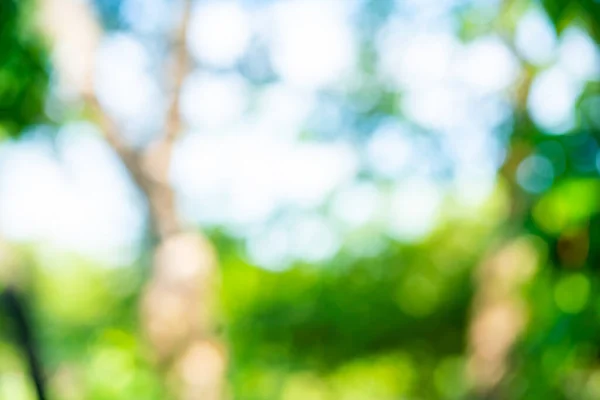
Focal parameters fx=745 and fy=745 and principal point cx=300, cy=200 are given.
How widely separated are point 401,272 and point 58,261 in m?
9.84

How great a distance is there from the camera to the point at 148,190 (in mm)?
3537

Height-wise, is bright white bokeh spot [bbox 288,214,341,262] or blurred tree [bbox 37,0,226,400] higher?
blurred tree [bbox 37,0,226,400]

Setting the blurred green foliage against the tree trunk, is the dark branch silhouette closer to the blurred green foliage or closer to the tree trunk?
the blurred green foliage

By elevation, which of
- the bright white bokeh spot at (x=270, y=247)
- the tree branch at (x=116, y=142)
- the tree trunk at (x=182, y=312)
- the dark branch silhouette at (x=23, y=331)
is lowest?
the bright white bokeh spot at (x=270, y=247)

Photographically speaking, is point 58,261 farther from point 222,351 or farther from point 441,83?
point 222,351

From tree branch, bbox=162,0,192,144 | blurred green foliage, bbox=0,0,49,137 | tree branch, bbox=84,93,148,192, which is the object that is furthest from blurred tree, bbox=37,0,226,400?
blurred green foliage, bbox=0,0,49,137

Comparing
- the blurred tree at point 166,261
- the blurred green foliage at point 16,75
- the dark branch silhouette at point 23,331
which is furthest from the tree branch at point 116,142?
the dark branch silhouette at point 23,331

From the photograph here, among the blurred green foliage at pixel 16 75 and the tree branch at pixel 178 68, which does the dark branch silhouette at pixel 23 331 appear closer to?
the blurred green foliage at pixel 16 75

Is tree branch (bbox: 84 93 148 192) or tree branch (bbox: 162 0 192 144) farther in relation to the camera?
tree branch (bbox: 162 0 192 144)

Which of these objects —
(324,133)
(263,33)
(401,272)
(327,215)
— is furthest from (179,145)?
(401,272)

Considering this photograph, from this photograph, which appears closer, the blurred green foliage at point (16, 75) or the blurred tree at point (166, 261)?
the blurred green foliage at point (16, 75)

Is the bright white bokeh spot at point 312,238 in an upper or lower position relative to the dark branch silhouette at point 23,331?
lower

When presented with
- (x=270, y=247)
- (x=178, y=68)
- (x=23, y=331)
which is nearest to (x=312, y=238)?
(x=270, y=247)

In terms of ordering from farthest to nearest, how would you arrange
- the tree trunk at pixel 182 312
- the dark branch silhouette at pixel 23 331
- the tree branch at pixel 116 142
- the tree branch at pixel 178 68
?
the tree branch at pixel 178 68 < the tree branch at pixel 116 142 < the tree trunk at pixel 182 312 < the dark branch silhouette at pixel 23 331
